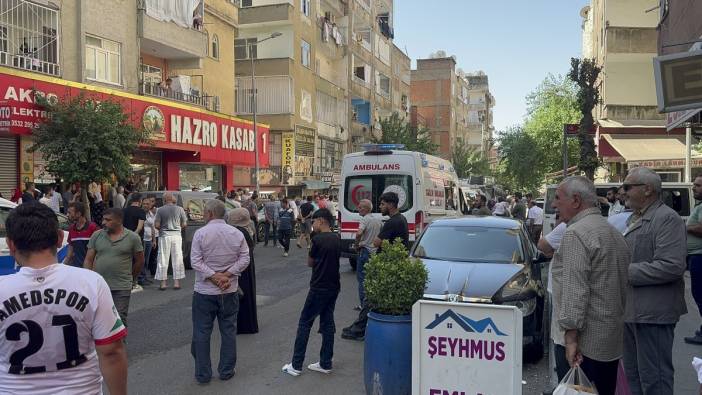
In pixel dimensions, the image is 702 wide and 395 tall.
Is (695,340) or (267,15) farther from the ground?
(267,15)

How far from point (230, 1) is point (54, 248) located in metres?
28.7

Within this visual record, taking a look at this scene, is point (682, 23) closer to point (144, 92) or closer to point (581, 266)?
point (581, 266)

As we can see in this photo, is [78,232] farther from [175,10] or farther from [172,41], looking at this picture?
[175,10]

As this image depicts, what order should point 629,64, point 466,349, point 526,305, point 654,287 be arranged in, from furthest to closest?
point 629,64 < point 526,305 < point 466,349 < point 654,287

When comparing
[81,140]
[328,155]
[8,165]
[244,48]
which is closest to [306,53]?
[244,48]

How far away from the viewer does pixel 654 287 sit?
4441 millimetres

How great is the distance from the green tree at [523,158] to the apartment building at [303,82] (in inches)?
430

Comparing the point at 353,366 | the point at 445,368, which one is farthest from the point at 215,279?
the point at 445,368

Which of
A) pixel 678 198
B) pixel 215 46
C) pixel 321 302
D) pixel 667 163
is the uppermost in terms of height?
pixel 215 46

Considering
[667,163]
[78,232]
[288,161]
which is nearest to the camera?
[78,232]

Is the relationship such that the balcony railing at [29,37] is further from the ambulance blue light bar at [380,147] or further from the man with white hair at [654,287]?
the man with white hair at [654,287]

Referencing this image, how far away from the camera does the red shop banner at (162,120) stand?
15.7m

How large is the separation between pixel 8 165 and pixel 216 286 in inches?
535

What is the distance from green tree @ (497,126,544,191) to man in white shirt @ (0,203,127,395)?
4373 cm
